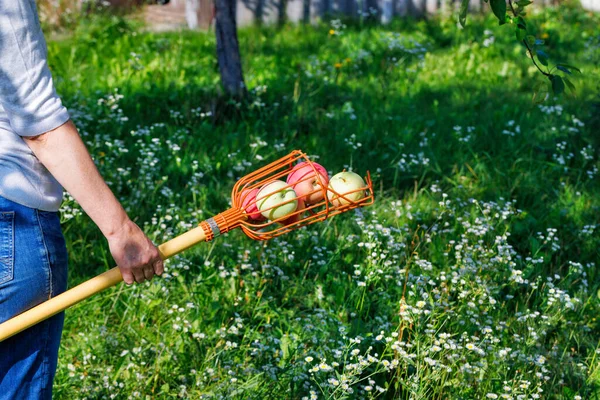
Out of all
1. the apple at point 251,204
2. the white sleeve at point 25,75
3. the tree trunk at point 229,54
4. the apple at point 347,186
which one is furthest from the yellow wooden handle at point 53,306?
the tree trunk at point 229,54

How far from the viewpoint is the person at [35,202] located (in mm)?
1782

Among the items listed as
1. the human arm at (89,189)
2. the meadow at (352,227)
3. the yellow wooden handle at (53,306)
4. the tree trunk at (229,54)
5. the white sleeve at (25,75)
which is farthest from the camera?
the tree trunk at (229,54)

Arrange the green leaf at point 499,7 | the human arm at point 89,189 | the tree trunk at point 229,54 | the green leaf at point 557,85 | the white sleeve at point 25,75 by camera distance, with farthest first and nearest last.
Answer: the tree trunk at point 229,54 → the green leaf at point 557,85 → the green leaf at point 499,7 → the human arm at point 89,189 → the white sleeve at point 25,75

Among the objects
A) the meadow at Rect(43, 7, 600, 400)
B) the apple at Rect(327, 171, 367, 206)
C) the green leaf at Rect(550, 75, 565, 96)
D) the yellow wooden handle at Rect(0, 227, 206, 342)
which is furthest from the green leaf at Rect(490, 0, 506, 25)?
the yellow wooden handle at Rect(0, 227, 206, 342)

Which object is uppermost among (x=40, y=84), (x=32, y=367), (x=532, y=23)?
(x=40, y=84)

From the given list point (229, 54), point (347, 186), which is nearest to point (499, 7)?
point (347, 186)

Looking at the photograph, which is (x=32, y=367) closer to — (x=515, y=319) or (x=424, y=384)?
(x=424, y=384)

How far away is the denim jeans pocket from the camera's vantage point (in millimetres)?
1914

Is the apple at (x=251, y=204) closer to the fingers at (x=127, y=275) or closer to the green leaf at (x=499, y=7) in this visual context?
the fingers at (x=127, y=275)

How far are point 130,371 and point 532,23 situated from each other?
6.48 metres

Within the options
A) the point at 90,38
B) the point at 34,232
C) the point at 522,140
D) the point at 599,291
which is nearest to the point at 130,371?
the point at 34,232

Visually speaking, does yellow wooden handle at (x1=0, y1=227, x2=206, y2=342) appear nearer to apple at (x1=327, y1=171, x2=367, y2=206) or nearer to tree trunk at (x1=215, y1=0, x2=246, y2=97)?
apple at (x1=327, y1=171, x2=367, y2=206)

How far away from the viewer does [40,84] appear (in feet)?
5.94

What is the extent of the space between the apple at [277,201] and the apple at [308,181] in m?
0.04
